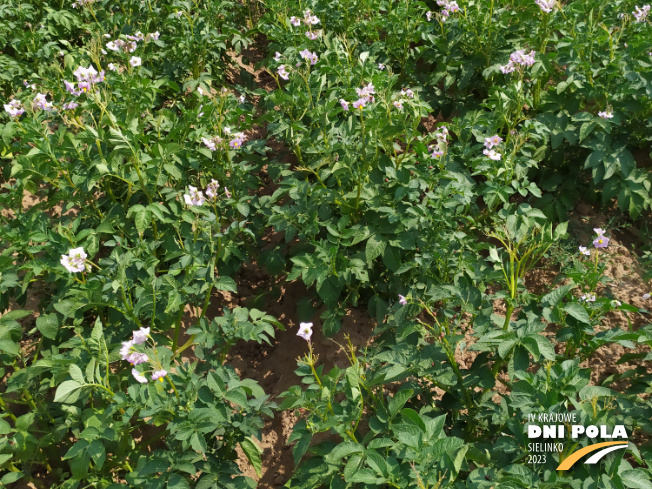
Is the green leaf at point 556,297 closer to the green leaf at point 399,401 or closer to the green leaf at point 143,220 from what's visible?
the green leaf at point 399,401

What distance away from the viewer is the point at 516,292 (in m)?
2.48

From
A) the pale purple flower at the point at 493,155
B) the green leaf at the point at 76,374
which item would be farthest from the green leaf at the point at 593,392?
the green leaf at the point at 76,374

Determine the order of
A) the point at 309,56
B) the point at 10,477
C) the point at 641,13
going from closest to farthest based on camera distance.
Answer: the point at 10,477
the point at 309,56
the point at 641,13

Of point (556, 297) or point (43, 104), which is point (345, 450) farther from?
point (43, 104)

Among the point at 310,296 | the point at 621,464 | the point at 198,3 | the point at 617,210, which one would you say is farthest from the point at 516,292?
the point at 198,3

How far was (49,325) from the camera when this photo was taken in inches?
107

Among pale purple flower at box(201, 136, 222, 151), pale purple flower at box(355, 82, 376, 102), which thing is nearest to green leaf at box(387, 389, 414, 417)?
pale purple flower at box(355, 82, 376, 102)

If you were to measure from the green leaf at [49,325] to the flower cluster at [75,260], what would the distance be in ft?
1.00

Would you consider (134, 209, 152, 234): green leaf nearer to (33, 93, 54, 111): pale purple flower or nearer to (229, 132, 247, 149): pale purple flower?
(229, 132, 247, 149): pale purple flower

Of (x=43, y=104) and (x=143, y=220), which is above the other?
(x=43, y=104)

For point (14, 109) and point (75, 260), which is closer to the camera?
point (75, 260)

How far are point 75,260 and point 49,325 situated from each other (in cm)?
39

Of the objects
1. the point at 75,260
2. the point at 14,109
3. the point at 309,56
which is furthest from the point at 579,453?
the point at 14,109

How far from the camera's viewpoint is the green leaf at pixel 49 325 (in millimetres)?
2691
